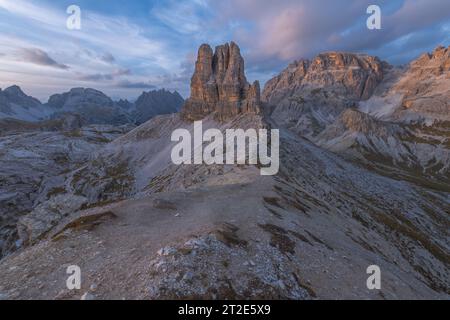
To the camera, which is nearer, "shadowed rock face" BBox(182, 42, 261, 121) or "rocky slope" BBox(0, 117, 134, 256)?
"rocky slope" BBox(0, 117, 134, 256)

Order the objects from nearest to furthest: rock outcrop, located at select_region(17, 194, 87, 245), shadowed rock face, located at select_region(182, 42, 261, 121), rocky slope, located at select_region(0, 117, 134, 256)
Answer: rock outcrop, located at select_region(17, 194, 87, 245), rocky slope, located at select_region(0, 117, 134, 256), shadowed rock face, located at select_region(182, 42, 261, 121)

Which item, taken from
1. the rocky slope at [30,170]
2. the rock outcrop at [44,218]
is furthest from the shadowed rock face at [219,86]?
the rock outcrop at [44,218]

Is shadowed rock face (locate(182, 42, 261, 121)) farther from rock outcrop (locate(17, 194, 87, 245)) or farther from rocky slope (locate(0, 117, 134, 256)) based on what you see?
rock outcrop (locate(17, 194, 87, 245))

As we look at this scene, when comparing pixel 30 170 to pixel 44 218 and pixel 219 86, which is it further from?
pixel 219 86

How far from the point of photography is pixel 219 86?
163 m

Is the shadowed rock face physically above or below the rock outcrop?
above

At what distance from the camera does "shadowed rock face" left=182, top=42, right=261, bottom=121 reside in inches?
5802

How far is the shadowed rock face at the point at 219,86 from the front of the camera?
484 feet

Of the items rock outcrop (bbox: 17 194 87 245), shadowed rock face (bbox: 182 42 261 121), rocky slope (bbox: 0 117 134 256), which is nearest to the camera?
rock outcrop (bbox: 17 194 87 245)

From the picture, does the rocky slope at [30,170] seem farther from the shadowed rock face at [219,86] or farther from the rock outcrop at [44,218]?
the shadowed rock face at [219,86]

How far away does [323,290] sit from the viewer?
17703mm

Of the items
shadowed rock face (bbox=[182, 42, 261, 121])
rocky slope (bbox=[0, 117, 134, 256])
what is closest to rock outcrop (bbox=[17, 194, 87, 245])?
rocky slope (bbox=[0, 117, 134, 256])

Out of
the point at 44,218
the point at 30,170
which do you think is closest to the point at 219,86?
the point at 30,170
